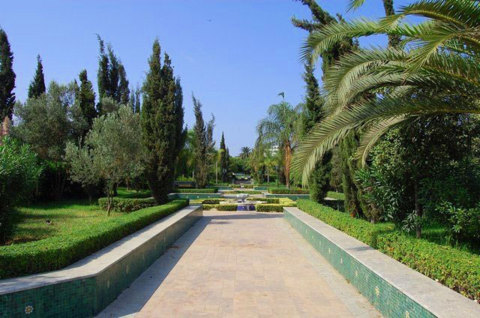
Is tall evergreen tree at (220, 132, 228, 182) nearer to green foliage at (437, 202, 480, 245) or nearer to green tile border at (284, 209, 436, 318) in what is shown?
green tile border at (284, 209, 436, 318)

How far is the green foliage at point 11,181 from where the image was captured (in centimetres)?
777

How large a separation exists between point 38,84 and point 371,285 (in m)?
32.4

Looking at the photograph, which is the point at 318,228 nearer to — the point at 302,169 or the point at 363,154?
the point at 363,154

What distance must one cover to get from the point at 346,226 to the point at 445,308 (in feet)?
18.2

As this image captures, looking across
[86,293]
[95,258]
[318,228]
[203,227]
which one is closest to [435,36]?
[86,293]

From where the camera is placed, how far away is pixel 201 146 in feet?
113

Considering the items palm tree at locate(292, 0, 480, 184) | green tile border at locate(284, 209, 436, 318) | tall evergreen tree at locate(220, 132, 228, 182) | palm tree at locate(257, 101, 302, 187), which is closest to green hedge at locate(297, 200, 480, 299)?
green tile border at locate(284, 209, 436, 318)

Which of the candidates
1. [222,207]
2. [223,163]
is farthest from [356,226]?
[223,163]

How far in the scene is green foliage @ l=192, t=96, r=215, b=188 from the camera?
1341 inches

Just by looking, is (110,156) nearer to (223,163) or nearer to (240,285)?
(240,285)

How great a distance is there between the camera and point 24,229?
9641mm

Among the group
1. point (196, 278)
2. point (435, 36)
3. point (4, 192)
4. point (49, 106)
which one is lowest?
point (196, 278)

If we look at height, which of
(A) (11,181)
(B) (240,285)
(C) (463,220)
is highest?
(A) (11,181)

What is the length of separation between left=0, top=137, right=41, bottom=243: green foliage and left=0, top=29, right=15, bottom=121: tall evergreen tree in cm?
2924
